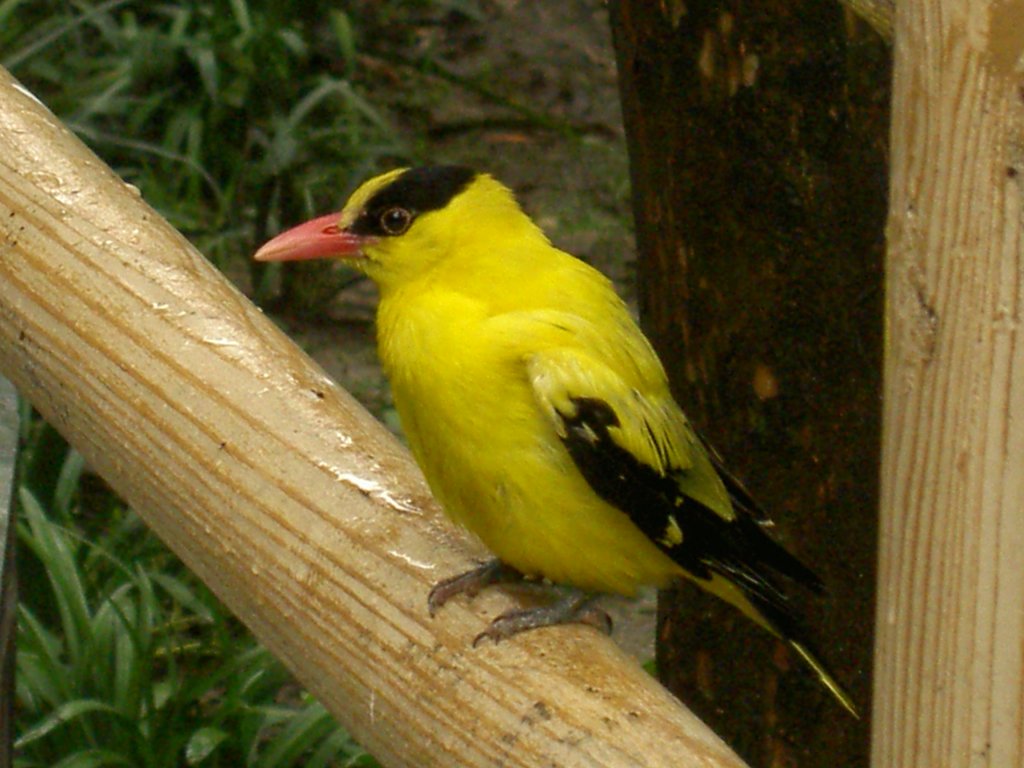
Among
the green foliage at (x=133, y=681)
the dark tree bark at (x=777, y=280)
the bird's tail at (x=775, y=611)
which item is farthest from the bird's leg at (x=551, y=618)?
the green foliage at (x=133, y=681)

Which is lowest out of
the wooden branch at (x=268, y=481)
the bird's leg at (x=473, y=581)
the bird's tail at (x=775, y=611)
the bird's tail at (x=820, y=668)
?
the bird's tail at (x=820, y=668)

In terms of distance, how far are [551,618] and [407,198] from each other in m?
0.81

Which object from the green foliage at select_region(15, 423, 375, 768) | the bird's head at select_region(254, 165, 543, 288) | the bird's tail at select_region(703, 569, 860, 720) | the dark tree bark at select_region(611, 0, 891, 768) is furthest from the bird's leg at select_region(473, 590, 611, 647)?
the green foliage at select_region(15, 423, 375, 768)

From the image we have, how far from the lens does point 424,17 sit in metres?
7.64

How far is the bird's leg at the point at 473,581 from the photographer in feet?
7.02

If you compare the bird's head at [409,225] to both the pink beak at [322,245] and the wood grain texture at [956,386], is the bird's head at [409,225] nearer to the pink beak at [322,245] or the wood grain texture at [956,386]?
the pink beak at [322,245]

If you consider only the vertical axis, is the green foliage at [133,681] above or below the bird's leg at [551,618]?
below

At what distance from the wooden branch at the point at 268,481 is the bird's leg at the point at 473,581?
2 cm

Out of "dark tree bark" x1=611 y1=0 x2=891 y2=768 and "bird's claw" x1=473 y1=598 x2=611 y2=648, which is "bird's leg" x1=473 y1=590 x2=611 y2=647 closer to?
"bird's claw" x1=473 y1=598 x2=611 y2=648

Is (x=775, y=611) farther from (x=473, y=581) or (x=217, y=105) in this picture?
(x=217, y=105)

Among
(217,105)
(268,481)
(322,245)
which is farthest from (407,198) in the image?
(217,105)

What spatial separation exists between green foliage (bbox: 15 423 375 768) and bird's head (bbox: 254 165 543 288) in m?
1.43

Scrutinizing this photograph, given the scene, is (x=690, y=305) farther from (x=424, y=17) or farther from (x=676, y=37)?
(x=424, y=17)

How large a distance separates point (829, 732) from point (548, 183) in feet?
13.7
